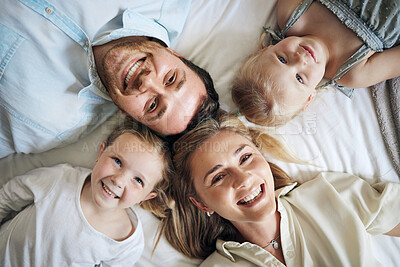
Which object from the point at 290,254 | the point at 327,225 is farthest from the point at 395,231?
the point at 290,254

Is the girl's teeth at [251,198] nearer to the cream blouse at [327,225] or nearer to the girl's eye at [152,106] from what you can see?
the cream blouse at [327,225]

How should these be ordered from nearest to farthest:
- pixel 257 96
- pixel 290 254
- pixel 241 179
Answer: pixel 241 179, pixel 290 254, pixel 257 96

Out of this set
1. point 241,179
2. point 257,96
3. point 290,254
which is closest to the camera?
point 241,179

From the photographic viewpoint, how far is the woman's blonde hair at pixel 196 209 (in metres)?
1.19

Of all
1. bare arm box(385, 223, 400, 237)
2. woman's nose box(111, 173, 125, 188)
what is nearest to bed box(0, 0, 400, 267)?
bare arm box(385, 223, 400, 237)

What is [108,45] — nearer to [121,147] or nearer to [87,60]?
[87,60]

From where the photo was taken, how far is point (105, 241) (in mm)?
1139

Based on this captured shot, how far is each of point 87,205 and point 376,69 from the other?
1211mm

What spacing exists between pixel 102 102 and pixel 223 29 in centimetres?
59

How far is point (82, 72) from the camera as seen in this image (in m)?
1.16

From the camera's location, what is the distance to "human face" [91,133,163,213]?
3.59 feet

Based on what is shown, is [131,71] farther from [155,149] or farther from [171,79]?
[155,149]

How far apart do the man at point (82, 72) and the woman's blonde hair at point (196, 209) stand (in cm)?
9

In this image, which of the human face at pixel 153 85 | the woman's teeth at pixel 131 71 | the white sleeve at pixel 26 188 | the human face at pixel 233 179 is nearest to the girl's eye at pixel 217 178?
the human face at pixel 233 179
